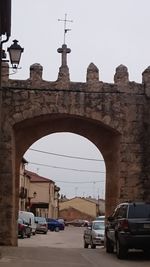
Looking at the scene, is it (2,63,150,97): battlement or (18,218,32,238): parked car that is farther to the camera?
(18,218,32,238): parked car

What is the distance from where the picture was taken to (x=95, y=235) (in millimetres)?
25312

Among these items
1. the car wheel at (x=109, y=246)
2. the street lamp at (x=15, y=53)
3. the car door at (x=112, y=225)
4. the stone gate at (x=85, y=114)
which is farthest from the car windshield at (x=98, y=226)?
the street lamp at (x=15, y=53)

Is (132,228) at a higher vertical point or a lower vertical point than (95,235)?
higher

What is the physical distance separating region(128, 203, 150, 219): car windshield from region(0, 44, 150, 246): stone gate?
16.9 ft

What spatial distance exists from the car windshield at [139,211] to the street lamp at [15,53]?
5211 millimetres

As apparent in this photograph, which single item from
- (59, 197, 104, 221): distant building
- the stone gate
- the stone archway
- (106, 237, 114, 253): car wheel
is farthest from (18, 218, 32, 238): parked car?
(59, 197, 104, 221): distant building

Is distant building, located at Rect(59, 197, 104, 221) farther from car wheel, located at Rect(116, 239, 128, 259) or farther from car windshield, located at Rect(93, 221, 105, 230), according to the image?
car wheel, located at Rect(116, 239, 128, 259)

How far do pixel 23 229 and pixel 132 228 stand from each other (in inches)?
812

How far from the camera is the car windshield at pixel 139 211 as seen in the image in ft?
52.4

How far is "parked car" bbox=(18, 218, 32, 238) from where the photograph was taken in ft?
115

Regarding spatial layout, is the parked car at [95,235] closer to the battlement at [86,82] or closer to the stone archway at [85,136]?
the stone archway at [85,136]

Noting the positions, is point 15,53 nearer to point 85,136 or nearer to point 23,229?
point 85,136

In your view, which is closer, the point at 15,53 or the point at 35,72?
the point at 15,53

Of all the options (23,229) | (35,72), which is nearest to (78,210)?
(23,229)
